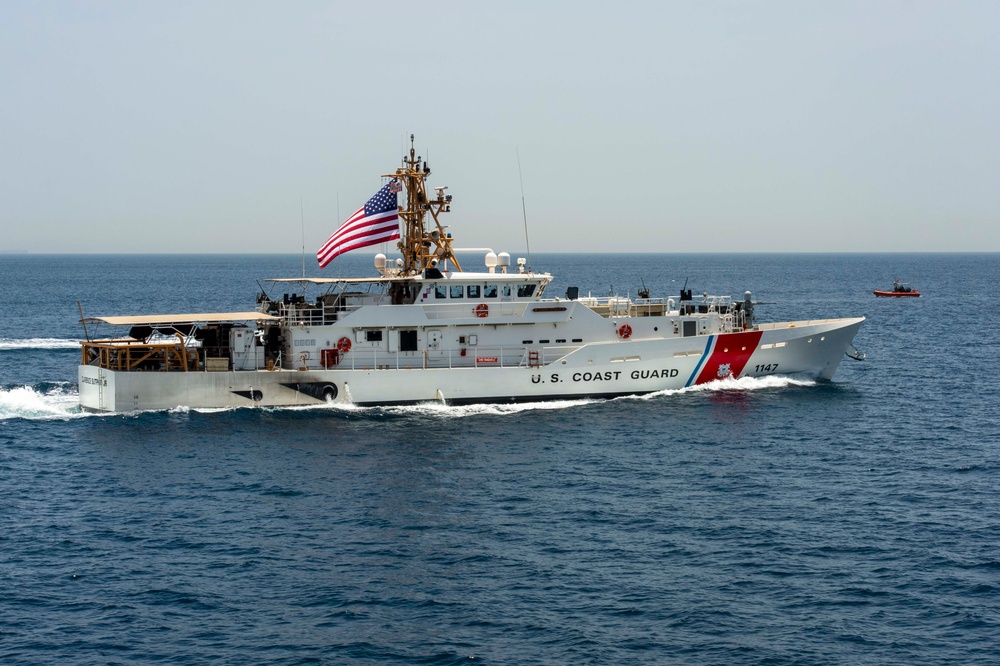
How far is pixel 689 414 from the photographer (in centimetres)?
3628

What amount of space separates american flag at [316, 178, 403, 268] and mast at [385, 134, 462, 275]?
1.26 metres

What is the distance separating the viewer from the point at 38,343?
2223 inches

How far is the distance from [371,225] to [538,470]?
13469 mm

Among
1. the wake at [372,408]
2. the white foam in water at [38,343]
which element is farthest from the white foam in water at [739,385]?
the white foam in water at [38,343]

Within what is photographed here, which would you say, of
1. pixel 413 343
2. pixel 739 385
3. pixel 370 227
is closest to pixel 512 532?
pixel 413 343

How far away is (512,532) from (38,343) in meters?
42.4

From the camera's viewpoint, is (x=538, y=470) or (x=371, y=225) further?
(x=371, y=225)

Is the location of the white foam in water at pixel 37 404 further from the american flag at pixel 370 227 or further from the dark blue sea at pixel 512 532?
the american flag at pixel 370 227

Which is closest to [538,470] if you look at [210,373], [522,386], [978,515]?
[522,386]

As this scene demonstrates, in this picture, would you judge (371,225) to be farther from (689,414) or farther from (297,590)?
(297,590)

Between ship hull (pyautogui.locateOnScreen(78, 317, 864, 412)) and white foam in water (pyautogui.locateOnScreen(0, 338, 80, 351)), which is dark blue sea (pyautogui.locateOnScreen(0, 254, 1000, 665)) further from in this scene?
white foam in water (pyautogui.locateOnScreen(0, 338, 80, 351))

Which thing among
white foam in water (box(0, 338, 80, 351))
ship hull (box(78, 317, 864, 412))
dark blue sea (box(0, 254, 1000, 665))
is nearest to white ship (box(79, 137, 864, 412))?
ship hull (box(78, 317, 864, 412))

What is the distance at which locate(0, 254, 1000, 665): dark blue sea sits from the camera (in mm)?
18625

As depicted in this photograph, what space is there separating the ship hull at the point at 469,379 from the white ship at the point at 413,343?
0.13ft
